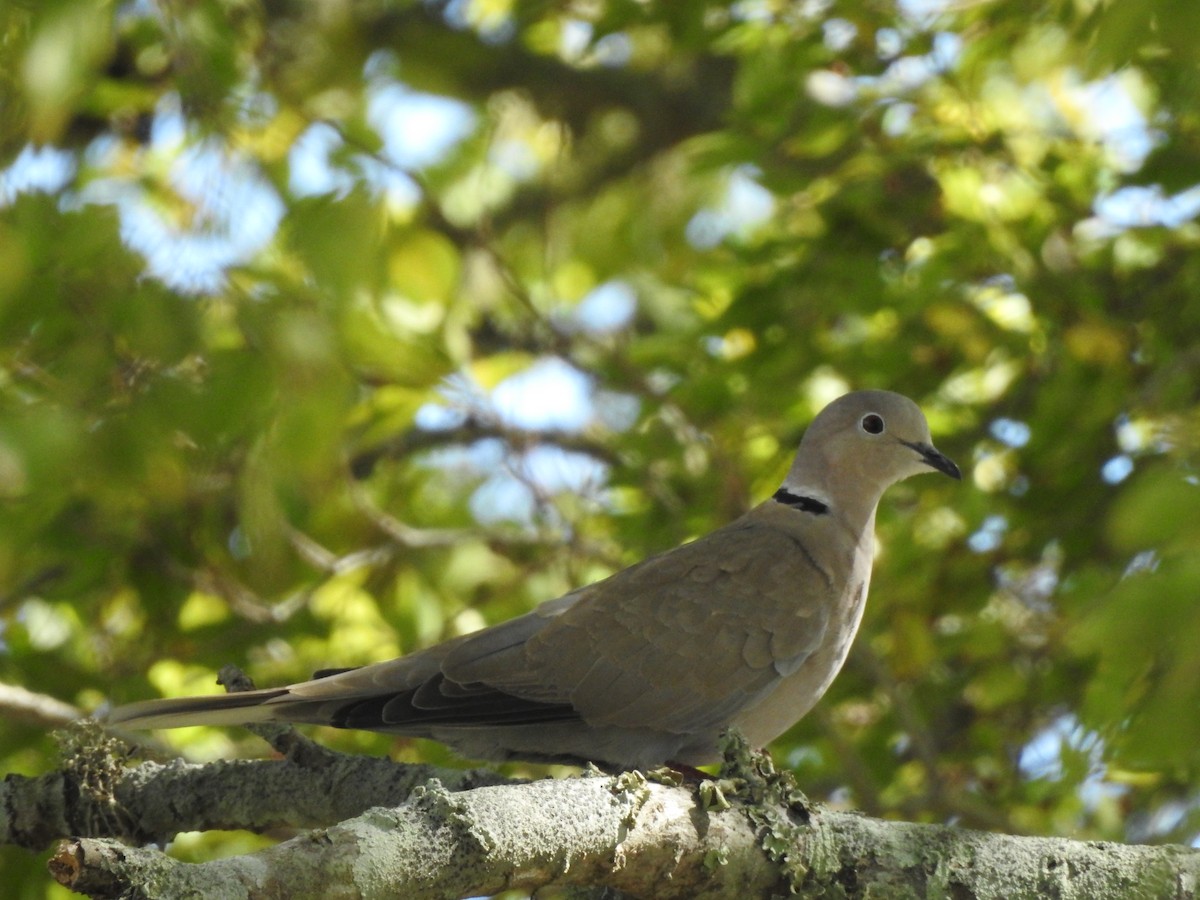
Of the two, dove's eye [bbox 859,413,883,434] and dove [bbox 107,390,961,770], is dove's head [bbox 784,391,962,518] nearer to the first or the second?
dove's eye [bbox 859,413,883,434]

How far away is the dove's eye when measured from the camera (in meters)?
Result: 3.89

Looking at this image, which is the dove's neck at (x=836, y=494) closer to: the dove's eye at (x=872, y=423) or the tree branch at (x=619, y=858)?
the dove's eye at (x=872, y=423)

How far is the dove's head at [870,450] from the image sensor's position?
3.86m

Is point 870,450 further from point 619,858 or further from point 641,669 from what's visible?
point 619,858

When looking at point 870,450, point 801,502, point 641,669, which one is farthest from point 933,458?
point 641,669

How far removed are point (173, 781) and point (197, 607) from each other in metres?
1.85

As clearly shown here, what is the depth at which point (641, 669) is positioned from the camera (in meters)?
3.26

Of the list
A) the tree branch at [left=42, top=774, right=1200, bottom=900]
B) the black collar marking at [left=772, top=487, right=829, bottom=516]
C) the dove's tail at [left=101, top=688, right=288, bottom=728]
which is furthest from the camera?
the black collar marking at [left=772, top=487, right=829, bottom=516]

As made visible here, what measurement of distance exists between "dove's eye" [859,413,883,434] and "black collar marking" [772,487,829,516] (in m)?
0.25

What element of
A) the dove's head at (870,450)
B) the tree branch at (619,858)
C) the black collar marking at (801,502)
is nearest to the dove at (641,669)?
the black collar marking at (801,502)

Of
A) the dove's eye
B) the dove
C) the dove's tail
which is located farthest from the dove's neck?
the dove's tail

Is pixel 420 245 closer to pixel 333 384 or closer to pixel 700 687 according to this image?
pixel 700 687

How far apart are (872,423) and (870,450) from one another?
0.08m

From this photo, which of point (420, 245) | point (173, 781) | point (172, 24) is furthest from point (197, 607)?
point (172, 24)
